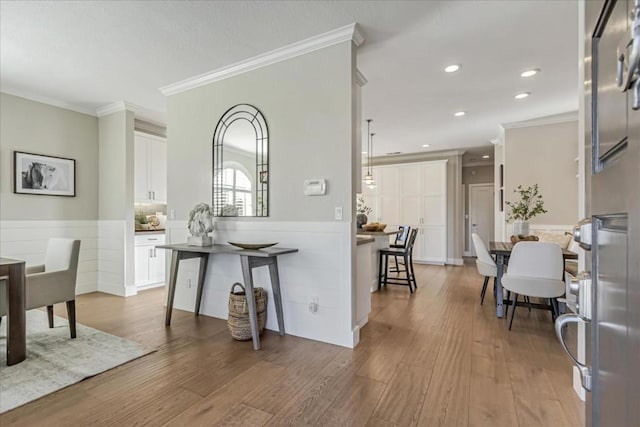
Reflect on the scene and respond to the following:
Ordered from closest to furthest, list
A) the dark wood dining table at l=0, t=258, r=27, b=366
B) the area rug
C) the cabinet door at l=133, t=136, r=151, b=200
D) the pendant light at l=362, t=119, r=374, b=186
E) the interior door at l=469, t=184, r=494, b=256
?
1. the area rug
2. the dark wood dining table at l=0, t=258, r=27, b=366
3. the cabinet door at l=133, t=136, r=151, b=200
4. the pendant light at l=362, t=119, r=374, b=186
5. the interior door at l=469, t=184, r=494, b=256

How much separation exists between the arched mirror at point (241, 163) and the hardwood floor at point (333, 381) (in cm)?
125

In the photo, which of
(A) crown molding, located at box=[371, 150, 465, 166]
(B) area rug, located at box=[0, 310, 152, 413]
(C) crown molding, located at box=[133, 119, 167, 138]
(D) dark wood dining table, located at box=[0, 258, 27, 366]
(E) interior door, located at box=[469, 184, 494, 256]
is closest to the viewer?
(B) area rug, located at box=[0, 310, 152, 413]

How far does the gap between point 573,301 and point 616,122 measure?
1.44 feet

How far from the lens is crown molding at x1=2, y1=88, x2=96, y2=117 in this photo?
379cm

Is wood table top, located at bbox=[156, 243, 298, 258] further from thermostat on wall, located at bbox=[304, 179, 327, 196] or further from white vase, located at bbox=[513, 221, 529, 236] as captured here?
white vase, located at bbox=[513, 221, 529, 236]

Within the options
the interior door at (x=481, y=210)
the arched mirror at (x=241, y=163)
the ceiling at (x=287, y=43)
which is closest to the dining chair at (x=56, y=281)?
the arched mirror at (x=241, y=163)

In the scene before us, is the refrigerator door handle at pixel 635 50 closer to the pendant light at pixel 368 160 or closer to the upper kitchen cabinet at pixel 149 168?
the pendant light at pixel 368 160

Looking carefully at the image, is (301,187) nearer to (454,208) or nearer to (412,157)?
(454,208)

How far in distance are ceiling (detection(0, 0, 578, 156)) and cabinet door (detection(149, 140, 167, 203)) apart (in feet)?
2.56

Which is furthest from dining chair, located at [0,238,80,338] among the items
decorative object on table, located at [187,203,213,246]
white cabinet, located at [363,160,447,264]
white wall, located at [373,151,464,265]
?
white wall, located at [373,151,464,265]

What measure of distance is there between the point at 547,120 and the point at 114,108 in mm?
6536

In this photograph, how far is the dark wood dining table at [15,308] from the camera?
2213 mm

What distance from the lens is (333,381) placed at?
2076mm

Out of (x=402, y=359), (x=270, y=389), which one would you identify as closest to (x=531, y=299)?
(x=402, y=359)
